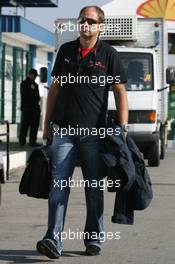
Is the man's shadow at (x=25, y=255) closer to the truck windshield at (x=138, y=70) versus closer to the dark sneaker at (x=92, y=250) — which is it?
the dark sneaker at (x=92, y=250)

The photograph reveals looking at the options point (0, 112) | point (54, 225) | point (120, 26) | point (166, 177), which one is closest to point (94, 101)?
point (54, 225)

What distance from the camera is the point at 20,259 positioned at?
734 cm

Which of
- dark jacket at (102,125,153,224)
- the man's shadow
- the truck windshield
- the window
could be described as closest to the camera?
dark jacket at (102,125,153,224)

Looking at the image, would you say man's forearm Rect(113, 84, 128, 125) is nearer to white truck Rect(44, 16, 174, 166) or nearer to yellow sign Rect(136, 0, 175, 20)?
white truck Rect(44, 16, 174, 166)

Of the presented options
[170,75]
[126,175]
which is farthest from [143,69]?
[126,175]

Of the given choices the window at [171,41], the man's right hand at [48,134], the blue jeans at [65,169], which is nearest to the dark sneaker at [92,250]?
the blue jeans at [65,169]

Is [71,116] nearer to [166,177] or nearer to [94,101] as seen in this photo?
[94,101]

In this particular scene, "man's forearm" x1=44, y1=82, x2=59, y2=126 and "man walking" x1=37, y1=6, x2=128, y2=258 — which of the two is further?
"man's forearm" x1=44, y1=82, x2=59, y2=126

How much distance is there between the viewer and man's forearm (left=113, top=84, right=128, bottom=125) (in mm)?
7105

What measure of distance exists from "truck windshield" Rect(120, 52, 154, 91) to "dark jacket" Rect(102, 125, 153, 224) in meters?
9.62

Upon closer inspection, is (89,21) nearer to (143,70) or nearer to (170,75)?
(143,70)

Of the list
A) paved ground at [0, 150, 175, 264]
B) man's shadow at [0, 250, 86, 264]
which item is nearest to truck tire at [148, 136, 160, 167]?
paved ground at [0, 150, 175, 264]

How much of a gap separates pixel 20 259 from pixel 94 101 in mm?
1524

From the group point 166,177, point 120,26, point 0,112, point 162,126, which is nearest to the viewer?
point 166,177
